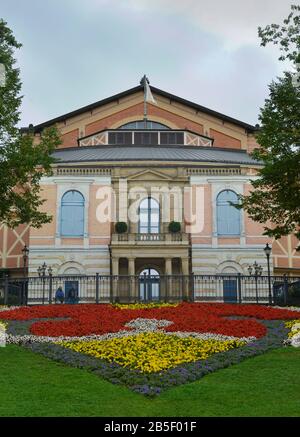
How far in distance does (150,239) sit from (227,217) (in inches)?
259

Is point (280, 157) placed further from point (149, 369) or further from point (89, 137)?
point (89, 137)

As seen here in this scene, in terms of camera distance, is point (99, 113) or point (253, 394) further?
point (99, 113)

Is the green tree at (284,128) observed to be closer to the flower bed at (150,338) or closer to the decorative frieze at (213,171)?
the flower bed at (150,338)

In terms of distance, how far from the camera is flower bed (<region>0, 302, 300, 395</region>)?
1126cm

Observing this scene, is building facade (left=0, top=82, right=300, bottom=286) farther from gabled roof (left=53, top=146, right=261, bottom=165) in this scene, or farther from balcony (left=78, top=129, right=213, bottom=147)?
balcony (left=78, top=129, right=213, bottom=147)

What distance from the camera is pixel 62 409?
28.0ft

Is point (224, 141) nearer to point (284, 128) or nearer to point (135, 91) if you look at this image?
point (135, 91)

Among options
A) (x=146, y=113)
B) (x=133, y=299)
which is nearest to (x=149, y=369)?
(x=133, y=299)

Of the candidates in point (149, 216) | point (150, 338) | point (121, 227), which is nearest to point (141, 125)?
point (149, 216)

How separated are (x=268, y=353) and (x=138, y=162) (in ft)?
109

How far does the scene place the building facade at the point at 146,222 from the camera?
42.2 meters

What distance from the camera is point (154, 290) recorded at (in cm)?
3391

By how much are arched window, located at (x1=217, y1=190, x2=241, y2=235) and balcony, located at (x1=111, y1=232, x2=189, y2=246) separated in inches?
136

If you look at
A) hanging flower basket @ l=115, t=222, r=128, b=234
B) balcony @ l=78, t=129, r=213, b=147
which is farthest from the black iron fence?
balcony @ l=78, t=129, r=213, b=147
